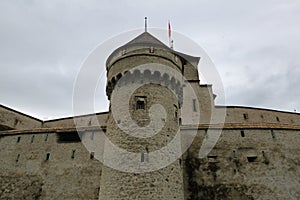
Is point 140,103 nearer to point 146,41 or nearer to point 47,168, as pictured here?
point 146,41

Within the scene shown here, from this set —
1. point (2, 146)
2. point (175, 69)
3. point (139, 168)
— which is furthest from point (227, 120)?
point (2, 146)

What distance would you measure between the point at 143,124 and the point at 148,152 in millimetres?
1220

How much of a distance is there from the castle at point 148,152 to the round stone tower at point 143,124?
4 centimetres

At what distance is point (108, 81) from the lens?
526 inches

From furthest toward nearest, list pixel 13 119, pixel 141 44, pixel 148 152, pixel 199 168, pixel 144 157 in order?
pixel 13 119 → pixel 199 168 → pixel 141 44 → pixel 148 152 → pixel 144 157

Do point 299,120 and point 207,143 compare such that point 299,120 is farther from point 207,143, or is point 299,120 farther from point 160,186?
point 160,186

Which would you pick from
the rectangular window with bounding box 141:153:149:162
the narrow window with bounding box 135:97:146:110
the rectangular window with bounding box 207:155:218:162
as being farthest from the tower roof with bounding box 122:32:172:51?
the rectangular window with bounding box 207:155:218:162

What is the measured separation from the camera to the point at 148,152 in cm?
1070

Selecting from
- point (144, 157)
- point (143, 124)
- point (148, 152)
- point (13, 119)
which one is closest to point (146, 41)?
point (143, 124)

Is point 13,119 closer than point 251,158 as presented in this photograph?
No

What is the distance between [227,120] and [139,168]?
44.0 ft

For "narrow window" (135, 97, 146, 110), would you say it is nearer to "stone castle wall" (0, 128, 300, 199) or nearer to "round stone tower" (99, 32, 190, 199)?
"round stone tower" (99, 32, 190, 199)

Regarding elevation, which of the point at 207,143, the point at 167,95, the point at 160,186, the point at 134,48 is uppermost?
the point at 134,48

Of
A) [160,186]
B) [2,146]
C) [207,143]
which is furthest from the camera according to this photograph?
[2,146]
